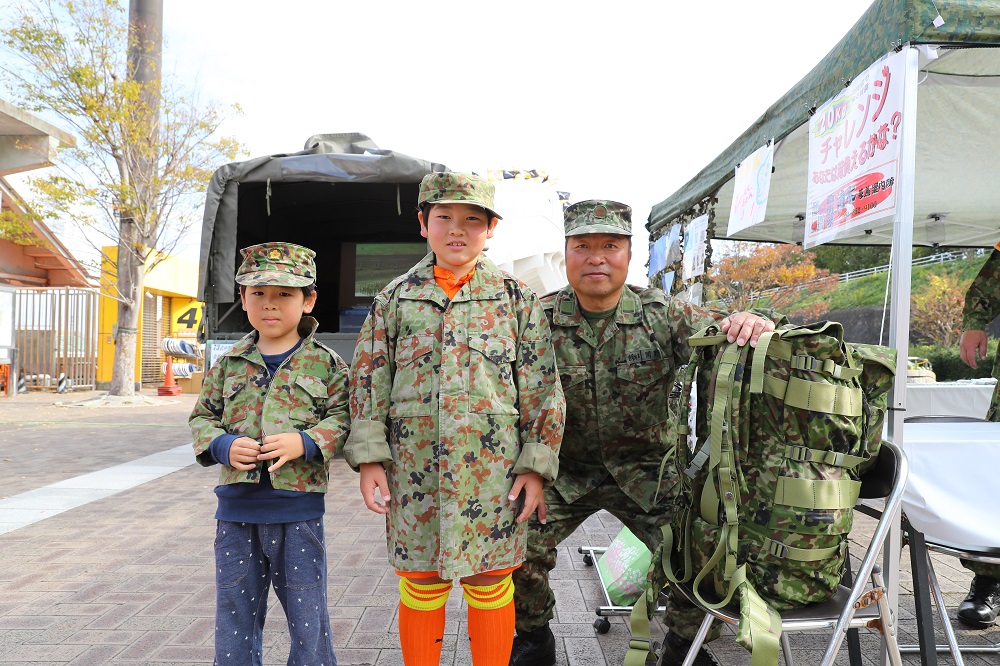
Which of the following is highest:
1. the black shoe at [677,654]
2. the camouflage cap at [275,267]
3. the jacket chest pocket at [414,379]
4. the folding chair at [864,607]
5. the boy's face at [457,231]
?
the boy's face at [457,231]

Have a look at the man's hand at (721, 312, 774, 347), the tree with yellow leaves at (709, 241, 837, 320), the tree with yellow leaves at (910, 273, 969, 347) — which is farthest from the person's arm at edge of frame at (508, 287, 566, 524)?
the tree with yellow leaves at (910, 273, 969, 347)

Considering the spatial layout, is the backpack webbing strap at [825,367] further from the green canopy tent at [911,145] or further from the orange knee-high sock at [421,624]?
the orange knee-high sock at [421,624]

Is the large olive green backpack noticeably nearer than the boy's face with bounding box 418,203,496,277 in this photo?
Yes

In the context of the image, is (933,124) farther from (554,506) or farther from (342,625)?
(342,625)

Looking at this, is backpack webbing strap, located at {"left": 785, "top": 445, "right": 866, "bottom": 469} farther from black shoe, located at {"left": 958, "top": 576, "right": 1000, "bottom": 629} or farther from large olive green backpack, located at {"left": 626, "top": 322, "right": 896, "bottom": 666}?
black shoe, located at {"left": 958, "top": 576, "right": 1000, "bottom": 629}

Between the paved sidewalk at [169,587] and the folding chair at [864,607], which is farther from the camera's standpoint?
the paved sidewalk at [169,587]

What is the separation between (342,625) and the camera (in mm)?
2814

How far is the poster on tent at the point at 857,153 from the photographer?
2.39 m

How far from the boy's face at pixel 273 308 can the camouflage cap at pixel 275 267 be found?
0.15 ft

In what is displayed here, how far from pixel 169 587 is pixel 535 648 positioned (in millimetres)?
2021

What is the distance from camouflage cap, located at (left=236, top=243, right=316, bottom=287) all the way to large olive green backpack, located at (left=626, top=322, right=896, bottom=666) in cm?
148

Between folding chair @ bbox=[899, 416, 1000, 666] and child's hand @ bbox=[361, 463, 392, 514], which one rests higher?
child's hand @ bbox=[361, 463, 392, 514]

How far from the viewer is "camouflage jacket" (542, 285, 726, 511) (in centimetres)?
266

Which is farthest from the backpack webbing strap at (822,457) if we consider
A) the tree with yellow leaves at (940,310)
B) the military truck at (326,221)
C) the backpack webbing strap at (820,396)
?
the tree with yellow leaves at (940,310)
